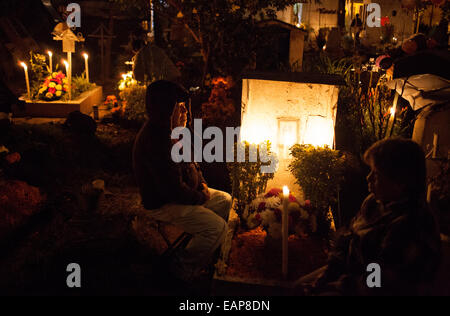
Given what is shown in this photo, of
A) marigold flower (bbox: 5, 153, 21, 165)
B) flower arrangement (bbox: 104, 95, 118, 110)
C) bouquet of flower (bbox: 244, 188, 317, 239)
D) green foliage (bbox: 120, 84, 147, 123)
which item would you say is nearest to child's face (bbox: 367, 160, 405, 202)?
bouquet of flower (bbox: 244, 188, 317, 239)

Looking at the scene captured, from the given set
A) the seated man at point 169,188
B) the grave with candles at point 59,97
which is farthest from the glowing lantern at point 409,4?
the grave with candles at point 59,97

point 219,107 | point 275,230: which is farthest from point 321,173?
point 219,107

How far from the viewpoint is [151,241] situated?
4.60m

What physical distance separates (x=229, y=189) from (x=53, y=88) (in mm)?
5015

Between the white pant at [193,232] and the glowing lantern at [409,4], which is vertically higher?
the glowing lantern at [409,4]

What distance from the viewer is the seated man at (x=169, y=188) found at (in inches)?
130

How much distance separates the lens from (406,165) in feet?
7.36

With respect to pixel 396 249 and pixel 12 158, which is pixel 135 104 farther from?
pixel 396 249

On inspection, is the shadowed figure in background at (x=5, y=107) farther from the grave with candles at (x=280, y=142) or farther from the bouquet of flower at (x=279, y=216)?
the bouquet of flower at (x=279, y=216)

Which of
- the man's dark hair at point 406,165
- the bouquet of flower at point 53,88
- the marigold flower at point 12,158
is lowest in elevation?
the marigold flower at point 12,158

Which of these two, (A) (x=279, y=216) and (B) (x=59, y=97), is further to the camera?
(B) (x=59, y=97)
